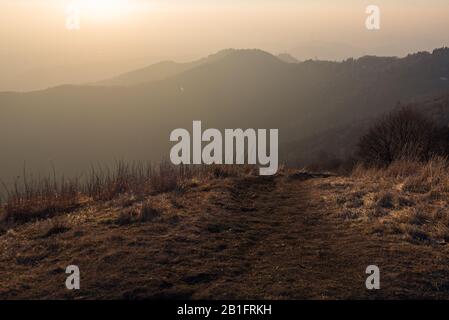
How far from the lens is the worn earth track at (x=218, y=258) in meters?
4.66

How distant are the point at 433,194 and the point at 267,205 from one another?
9.38 ft

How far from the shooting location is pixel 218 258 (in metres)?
5.58

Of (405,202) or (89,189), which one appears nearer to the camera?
(405,202)

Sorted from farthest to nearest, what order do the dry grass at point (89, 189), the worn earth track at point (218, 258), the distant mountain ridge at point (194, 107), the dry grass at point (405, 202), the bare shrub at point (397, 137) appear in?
the distant mountain ridge at point (194, 107) < the bare shrub at point (397, 137) < the dry grass at point (89, 189) < the dry grass at point (405, 202) < the worn earth track at point (218, 258)

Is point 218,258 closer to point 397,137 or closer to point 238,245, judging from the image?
point 238,245

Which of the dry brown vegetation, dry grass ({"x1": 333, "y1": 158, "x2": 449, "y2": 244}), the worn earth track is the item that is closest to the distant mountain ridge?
dry grass ({"x1": 333, "y1": 158, "x2": 449, "y2": 244})

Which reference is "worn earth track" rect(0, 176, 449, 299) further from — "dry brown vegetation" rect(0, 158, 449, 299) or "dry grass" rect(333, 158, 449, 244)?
"dry grass" rect(333, 158, 449, 244)

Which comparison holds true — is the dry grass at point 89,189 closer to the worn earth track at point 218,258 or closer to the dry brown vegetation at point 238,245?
the dry brown vegetation at point 238,245

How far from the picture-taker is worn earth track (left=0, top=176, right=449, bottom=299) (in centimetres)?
466

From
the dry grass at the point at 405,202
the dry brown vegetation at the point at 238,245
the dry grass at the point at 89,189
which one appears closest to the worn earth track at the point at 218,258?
the dry brown vegetation at the point at 238,245

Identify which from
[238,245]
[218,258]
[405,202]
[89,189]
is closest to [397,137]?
[405,202]

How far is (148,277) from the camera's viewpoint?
4.94 m

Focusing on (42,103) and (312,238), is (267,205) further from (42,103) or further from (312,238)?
(42,103)
